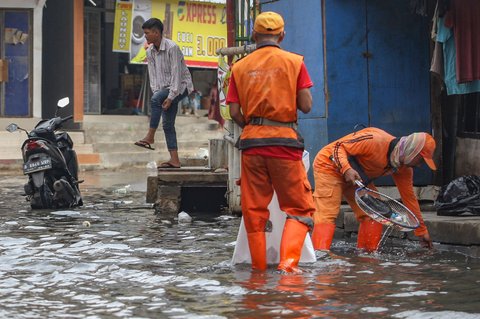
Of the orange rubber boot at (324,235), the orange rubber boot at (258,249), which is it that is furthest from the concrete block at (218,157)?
the orange rubber boot at (258,249)

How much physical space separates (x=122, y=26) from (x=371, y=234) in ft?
54.2

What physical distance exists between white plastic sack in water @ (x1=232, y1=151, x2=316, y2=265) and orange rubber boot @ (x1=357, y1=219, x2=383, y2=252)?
3.50ft

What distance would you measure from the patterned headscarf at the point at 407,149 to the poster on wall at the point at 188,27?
55.4 feet

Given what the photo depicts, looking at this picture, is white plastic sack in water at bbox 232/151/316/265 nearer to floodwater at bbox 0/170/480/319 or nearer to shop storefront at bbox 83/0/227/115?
floodwater at bbox 0/170/480/319

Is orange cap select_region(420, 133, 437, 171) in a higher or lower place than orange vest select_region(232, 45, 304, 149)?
lower

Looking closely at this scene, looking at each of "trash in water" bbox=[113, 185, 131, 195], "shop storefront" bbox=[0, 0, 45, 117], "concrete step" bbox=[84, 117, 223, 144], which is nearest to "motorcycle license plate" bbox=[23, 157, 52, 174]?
Result: "trash in water" bbox=[113, 185, 131, 195]

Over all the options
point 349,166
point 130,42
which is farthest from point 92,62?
point 349,166

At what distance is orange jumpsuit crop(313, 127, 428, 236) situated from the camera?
26.5 ft

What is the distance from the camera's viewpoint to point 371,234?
8477 mm

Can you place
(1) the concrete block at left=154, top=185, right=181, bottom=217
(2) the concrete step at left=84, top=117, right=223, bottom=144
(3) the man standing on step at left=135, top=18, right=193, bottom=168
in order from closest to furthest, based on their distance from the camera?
1. (1) the concrete block at left=154, top=185, right=181, bottom=217
2. (3) the man standing on step at left=135, top=18, right=193, bottom=168
3. (2) the concrete step at left=84, top=117, right=223, bottom=144

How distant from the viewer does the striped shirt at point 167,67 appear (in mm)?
12812

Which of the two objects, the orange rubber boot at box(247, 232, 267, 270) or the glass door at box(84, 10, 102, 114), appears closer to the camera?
the orange rubber boot at box(247, 232, 267, 270)

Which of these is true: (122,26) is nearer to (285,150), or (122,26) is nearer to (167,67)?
(167,67)

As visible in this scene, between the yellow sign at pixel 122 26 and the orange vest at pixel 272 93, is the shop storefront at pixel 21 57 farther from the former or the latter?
the orange vest at pixel 272 93
